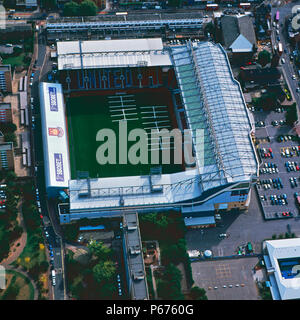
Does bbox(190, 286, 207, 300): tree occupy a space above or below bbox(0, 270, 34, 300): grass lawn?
below

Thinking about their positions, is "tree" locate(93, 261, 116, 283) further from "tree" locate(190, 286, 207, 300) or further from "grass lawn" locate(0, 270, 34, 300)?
"tree" locate(190, 286, 207, 300)

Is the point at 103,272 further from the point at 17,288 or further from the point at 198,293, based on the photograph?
the point at 198,293

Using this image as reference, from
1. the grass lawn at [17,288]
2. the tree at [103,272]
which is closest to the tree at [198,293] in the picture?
the tree at [103,272]

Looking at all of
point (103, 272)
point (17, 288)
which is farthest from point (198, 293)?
point (17, 288)

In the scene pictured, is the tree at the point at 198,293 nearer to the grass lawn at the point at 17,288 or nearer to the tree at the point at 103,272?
the tree at the point at 103,272

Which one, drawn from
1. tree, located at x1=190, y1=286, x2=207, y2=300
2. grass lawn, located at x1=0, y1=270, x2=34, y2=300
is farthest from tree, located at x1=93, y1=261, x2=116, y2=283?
tree, located at x1=190, y1=286, x2=207, y2=300
